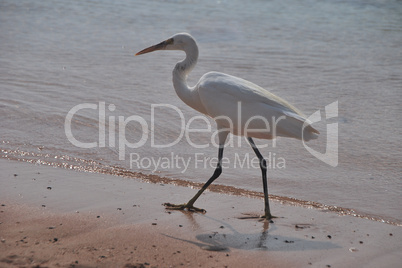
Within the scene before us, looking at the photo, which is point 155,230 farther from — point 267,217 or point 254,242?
point 267,217

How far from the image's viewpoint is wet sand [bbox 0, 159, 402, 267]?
10.7 ft

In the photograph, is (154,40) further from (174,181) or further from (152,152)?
A: (174,181)

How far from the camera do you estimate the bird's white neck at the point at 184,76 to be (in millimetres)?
4931

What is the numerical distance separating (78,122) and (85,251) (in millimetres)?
3298

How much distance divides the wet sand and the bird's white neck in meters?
0.86

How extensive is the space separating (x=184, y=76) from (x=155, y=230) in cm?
183

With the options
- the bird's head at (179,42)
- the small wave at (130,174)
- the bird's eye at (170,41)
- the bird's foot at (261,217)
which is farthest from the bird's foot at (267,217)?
the bird's eye at (170,41)

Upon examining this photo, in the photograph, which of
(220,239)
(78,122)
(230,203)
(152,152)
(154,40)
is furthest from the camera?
(154,40)

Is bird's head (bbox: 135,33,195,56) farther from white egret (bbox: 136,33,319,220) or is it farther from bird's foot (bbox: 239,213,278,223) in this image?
bird's foot (bbox: 239,213,278,223)

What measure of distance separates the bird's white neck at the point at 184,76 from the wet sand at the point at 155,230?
2.82 feet

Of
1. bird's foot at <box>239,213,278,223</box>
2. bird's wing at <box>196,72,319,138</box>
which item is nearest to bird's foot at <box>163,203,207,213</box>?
bird's foot at <box>239,213,278,223</box>

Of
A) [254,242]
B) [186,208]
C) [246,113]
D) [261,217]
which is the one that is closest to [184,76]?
[246,113]

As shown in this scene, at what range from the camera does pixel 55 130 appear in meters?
6.05

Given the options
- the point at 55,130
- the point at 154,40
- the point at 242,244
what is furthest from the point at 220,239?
the point at 154,40
